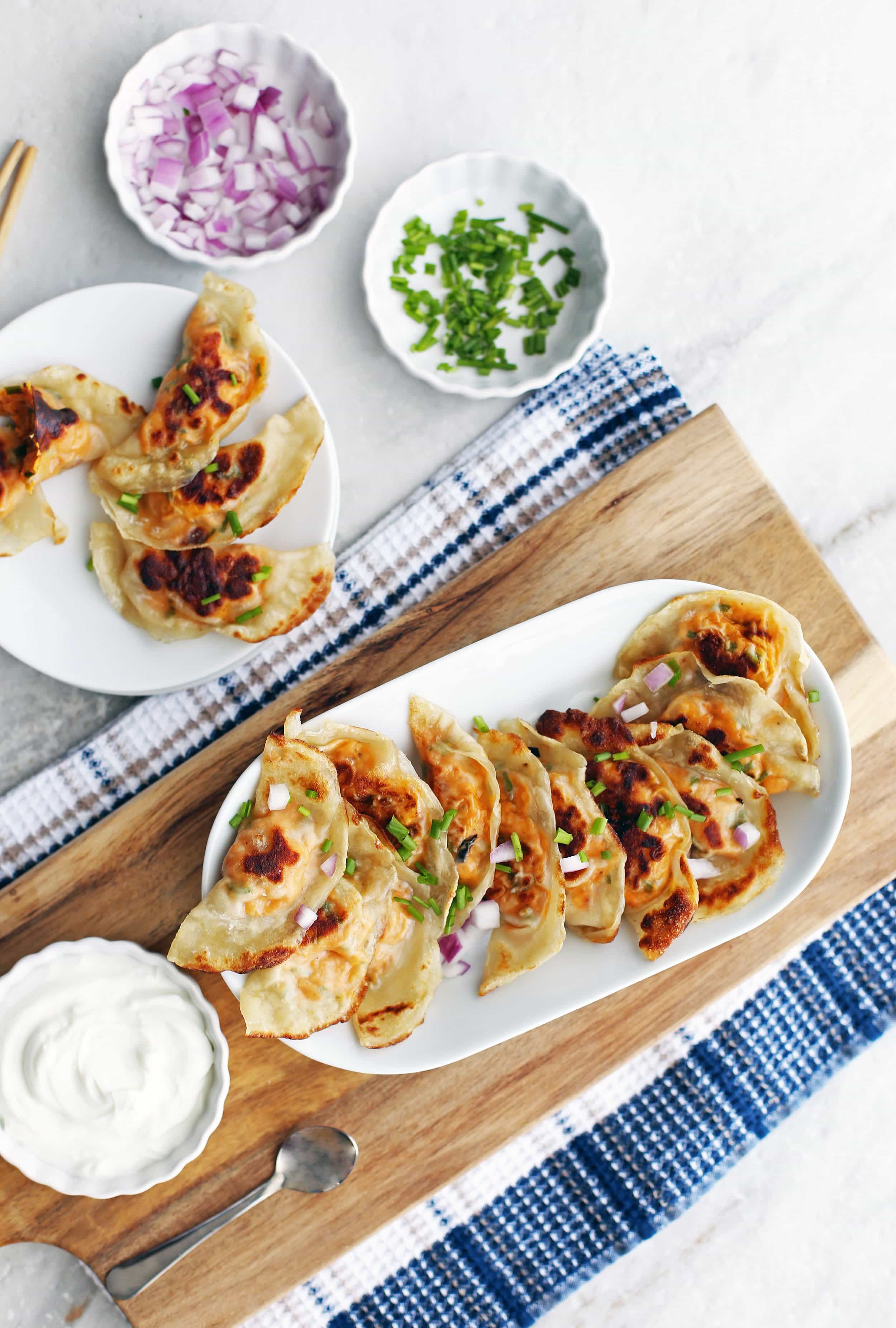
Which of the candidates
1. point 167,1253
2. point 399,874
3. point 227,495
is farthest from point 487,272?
point 167,1253

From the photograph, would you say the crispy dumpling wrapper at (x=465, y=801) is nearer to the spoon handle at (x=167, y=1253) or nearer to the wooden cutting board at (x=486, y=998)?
the wooden cutting board at (x=486, y=998)

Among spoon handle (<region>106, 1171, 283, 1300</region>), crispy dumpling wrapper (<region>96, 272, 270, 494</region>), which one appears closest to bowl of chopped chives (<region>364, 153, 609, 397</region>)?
crispy dumpling wrapper (<region>96, 272, 270, 494</region>)

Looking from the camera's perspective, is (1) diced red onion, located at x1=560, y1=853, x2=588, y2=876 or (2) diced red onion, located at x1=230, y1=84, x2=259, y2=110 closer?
(1) diced red onion, located at x1=560, y1=853, x2=588, y2=876

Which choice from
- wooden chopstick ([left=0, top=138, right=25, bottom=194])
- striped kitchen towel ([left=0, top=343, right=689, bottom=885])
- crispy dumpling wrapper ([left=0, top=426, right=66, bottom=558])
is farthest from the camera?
wooden chopstick ([left=0, top=138, right=25, bottom=194])

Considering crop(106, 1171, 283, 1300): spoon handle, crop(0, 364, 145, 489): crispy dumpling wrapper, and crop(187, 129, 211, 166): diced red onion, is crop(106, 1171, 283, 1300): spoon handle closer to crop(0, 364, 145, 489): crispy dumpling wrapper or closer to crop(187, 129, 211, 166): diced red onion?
crop(0, 364, 145, 489): crispy dumpling wrapper

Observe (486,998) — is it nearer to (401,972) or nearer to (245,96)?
(401,972)

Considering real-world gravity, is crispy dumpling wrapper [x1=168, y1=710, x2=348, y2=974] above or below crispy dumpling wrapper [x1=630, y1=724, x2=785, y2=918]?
above

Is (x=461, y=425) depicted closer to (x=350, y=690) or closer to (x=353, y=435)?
(x=353, y=435)

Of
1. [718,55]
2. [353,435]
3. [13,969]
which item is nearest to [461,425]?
[353,435]
